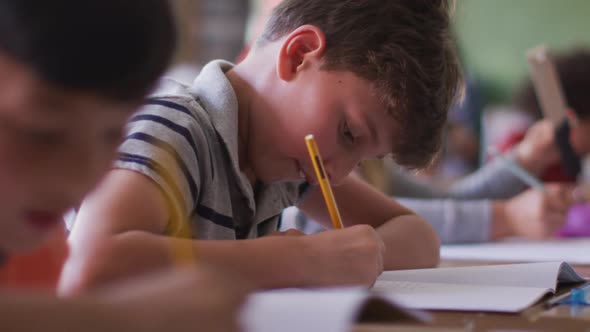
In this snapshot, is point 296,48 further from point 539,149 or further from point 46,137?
point 539,149

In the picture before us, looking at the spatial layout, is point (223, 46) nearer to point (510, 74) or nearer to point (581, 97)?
point (510, 74)

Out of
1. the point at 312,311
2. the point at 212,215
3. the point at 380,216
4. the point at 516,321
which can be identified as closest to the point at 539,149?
the point at 380,216

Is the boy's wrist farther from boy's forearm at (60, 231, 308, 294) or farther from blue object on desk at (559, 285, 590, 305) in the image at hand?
boy's forearm at (60, 231, 308, 294)

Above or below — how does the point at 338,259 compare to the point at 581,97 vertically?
below

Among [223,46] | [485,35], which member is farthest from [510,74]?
[223,46]

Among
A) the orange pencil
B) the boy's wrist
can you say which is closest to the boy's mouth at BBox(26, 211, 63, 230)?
the orange pencil

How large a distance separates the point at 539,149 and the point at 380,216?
739 mm

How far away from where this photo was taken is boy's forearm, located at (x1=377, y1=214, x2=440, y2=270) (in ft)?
2.85

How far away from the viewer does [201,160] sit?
76cm

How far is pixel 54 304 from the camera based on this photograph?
0.99ft

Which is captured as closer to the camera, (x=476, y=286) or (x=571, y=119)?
(x=476, y=286)

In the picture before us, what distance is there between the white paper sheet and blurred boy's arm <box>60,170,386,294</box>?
16.7 inches

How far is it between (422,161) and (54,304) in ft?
2.06

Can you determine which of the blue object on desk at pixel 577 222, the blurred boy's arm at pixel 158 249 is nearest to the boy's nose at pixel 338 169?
the blurred boy's arm at pixel 158 249
